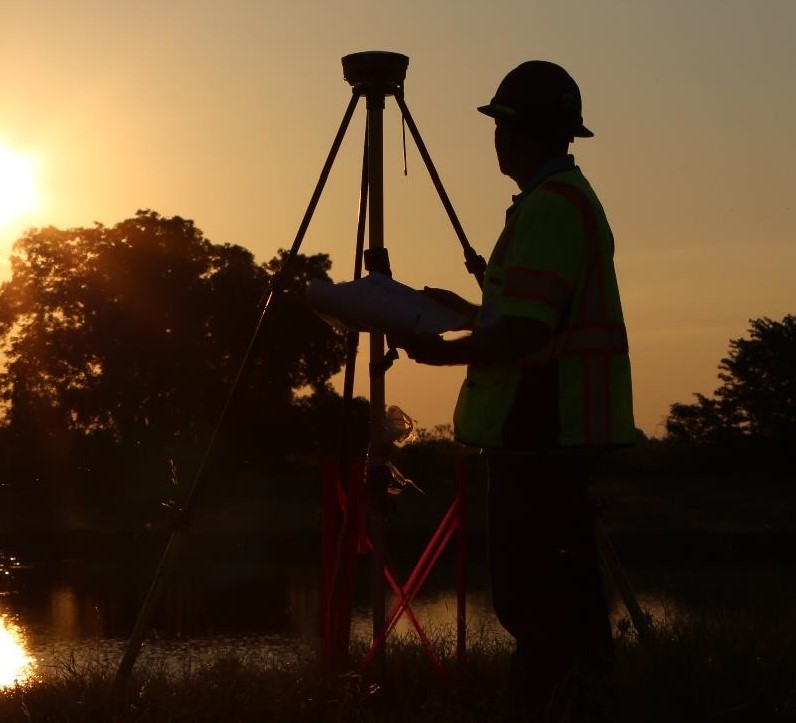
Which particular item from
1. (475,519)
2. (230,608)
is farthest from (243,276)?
(230,608)

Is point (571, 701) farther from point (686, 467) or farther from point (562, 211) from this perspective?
point (686, 467)

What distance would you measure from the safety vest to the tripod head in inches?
69.4

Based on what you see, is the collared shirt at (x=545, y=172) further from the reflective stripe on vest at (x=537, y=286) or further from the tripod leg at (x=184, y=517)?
the tripod leg at (x=184, y=517)

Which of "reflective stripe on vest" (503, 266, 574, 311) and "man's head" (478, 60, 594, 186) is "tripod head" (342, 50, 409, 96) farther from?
"reflective stripe on vest" (503, 266, 574, 311)

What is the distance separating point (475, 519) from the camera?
76.6ft

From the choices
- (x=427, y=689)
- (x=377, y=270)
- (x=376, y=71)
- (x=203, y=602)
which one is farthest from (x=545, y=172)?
(x=203, y=602)

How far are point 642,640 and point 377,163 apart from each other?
2260 millimetres

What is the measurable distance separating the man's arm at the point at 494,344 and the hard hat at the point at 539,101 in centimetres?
68

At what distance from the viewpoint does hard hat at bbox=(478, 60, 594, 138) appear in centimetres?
440

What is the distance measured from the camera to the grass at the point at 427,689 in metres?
4.34

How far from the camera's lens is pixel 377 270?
5582 mm

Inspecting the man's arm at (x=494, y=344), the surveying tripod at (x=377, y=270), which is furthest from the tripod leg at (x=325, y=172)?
the man's arm at (x=494, y=344)

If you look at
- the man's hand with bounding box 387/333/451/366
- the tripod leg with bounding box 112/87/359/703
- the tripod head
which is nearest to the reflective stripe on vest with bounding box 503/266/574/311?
the man's hand with bounding box 387/333/451/366

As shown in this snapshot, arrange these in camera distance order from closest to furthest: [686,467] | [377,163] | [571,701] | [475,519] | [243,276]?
1. [571,701]
2. [377,163]
3. [475,519]
4. [686,467]
5. [243,276]
